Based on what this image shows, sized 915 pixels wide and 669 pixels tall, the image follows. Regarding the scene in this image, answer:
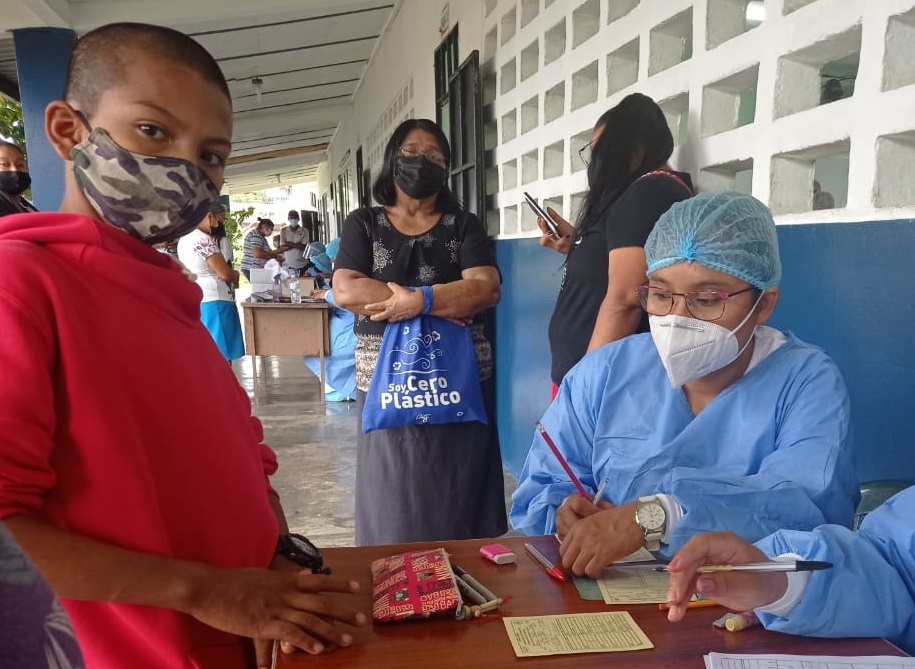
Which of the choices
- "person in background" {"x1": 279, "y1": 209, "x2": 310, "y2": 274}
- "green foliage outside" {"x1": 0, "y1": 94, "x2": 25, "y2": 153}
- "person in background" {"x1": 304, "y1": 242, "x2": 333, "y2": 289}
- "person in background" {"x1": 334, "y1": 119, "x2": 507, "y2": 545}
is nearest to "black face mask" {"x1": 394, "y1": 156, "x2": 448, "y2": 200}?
"person in background" {"x1": 334, "y1": 119, "x2": 507, "y2": 545}

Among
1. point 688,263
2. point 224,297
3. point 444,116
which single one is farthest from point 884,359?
point 224,297

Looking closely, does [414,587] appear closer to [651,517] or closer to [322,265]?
[651,517]

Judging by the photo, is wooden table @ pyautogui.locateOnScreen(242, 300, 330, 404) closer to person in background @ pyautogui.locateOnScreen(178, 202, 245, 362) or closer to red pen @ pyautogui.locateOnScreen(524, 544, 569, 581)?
person in background @ pyautogui.locateOnScreen(178, 202, 245, 362)

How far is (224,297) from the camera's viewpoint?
5109 mm

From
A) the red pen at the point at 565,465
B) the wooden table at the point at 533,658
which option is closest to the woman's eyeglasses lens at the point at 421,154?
the red pen at the point at 565,465

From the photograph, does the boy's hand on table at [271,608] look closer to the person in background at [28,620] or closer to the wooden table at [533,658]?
the wooden table at [533,658]

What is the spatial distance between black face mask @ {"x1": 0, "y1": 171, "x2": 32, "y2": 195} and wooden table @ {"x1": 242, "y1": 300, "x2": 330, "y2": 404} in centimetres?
309

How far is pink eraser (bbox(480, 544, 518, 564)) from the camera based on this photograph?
1.11m

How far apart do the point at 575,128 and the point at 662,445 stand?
1895 millimetres

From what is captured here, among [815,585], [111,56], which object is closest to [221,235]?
[111,56]

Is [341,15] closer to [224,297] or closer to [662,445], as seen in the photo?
[224,297]

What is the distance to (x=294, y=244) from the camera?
10.4 m

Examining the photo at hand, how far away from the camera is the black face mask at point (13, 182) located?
246 centimetres

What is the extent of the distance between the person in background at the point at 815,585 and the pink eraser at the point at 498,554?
300 millimetres
